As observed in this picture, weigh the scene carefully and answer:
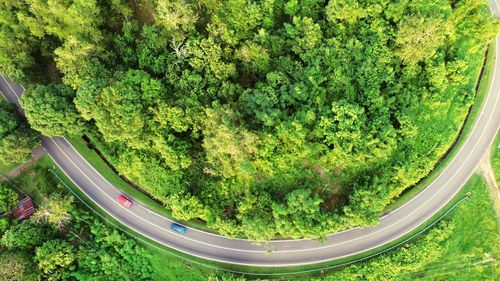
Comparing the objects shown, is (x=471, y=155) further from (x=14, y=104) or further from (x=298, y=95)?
(x=14, y=104)

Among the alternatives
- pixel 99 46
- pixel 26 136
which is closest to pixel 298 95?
pixel 99 46

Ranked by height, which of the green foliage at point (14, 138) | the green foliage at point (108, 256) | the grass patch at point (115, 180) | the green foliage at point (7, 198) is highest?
the green foliage at point (14, 138)

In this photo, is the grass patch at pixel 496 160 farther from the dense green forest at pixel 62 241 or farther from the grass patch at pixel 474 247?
the dense green forest at pixel 62 241

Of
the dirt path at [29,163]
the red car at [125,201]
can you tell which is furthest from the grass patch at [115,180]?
the dirt path at [29,163]

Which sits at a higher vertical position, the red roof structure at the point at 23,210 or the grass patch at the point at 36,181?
the grass patch at the point at 36,181

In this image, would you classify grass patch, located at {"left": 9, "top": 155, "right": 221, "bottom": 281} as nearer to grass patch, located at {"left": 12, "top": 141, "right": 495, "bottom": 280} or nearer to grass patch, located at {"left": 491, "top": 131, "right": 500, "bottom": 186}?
grass patch, located at {"left": 12, "top": 141, "right": 495, "bottom": 280}

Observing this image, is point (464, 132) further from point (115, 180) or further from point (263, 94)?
point (115, 180)

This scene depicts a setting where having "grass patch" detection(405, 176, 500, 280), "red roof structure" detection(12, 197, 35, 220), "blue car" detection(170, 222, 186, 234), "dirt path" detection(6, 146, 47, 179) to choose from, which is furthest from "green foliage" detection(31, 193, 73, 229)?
"grass patch" detection(405, 176, 500, 280)

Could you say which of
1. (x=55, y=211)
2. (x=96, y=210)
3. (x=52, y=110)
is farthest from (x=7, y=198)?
(x=52, y=110)
